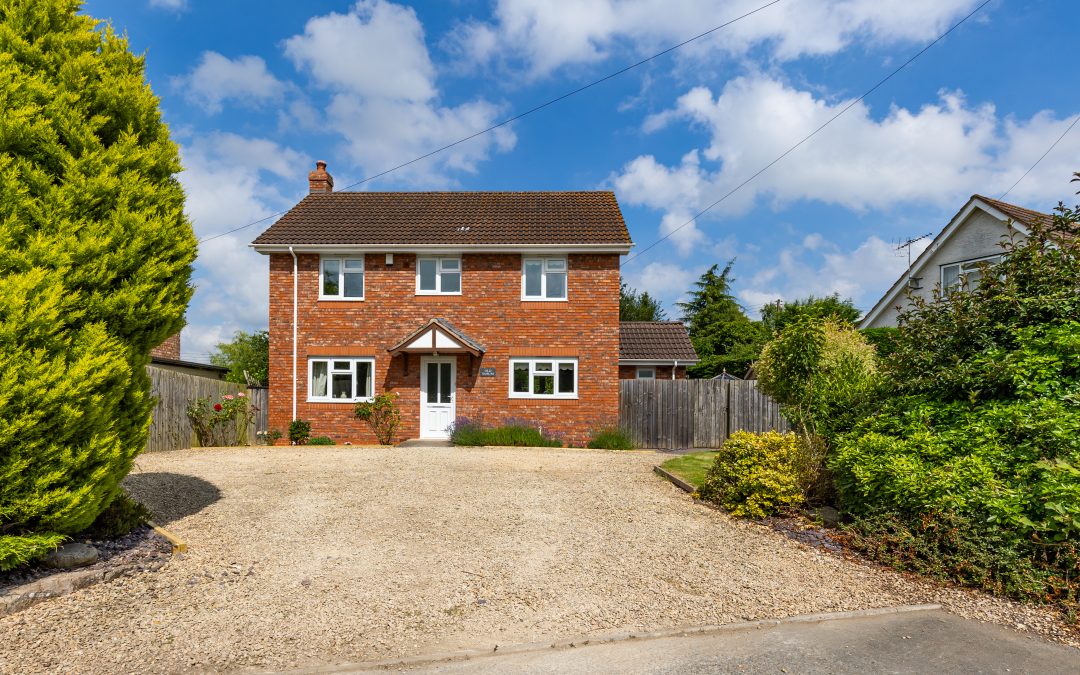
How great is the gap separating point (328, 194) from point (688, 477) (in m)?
15.3

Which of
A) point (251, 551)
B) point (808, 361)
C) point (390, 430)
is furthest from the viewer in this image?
point (390, 430)

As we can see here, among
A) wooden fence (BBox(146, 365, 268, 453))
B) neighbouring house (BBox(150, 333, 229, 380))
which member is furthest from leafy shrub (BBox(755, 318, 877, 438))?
neighbouring house (BBox(150, 333, 229, 380))

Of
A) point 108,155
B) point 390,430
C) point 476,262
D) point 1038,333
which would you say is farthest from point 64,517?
point 476,262

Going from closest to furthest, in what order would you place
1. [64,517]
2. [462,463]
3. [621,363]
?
[64,517]
[462,463]
[621,363]

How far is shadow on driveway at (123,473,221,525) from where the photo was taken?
24.0 ft

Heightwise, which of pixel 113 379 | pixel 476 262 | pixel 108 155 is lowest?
pixel 113 379

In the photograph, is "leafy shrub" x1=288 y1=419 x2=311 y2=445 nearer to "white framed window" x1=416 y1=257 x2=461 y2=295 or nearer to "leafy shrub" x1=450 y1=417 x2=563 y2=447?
"leafy shrub" x1=450 y1=417 x2=563 y2=447

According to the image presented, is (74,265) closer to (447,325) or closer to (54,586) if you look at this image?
(54,586)

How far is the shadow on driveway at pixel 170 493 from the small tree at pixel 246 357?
20.4 m

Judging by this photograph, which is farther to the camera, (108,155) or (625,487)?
(625,487)

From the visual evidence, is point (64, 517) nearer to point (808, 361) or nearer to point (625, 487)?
point (625, 487)

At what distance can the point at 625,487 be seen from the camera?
9555mm

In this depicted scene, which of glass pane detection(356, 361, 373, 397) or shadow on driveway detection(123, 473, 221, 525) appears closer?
shadow on driveway detection(123, 473, 221, 525)

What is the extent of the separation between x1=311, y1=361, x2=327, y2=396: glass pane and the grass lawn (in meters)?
10.2
